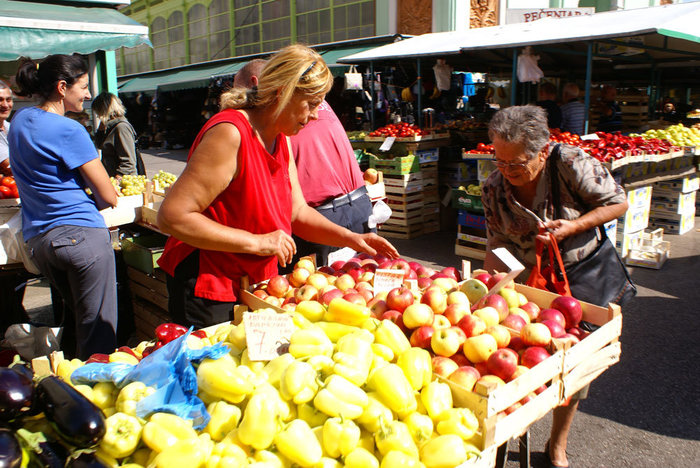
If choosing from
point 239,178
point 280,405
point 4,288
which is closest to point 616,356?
point 280,405

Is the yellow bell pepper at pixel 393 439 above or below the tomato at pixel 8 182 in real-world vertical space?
below

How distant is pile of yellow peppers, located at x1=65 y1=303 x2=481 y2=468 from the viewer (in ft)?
4.61

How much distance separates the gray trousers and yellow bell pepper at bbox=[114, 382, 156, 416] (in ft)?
5.85

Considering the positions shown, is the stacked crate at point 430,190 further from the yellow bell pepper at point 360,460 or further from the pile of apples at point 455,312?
the yellow bell pepper at point 360,460

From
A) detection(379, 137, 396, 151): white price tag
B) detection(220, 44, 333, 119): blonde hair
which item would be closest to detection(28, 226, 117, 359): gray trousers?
detection(220, 44, 333, 119): blonde hair

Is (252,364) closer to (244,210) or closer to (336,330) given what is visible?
(336,330)

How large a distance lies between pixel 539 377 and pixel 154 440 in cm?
118

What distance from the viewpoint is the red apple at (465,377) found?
1724 millimetres

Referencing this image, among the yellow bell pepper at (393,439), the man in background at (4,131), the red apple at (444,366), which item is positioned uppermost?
the man in background at (4,131)

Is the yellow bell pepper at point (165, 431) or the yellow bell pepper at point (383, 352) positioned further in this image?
the yellow bell pepper at point (383, 352)

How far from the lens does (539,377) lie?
1.73 m

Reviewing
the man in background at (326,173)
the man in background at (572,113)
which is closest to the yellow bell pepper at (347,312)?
the man in background at (326,173)

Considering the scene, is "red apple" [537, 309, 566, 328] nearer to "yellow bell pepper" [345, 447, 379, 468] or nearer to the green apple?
the green apple

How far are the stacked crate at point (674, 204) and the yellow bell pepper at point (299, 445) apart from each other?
7444 mm
